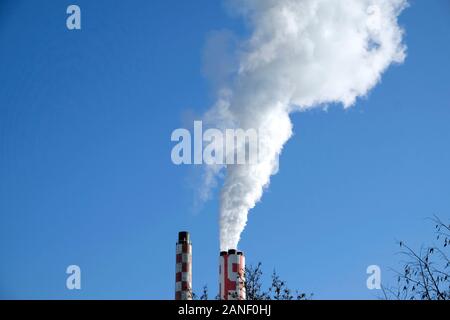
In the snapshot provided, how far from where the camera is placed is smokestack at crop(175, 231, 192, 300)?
4031cm

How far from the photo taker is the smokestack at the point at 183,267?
132 ft

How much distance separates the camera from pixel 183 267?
41.2 meters
